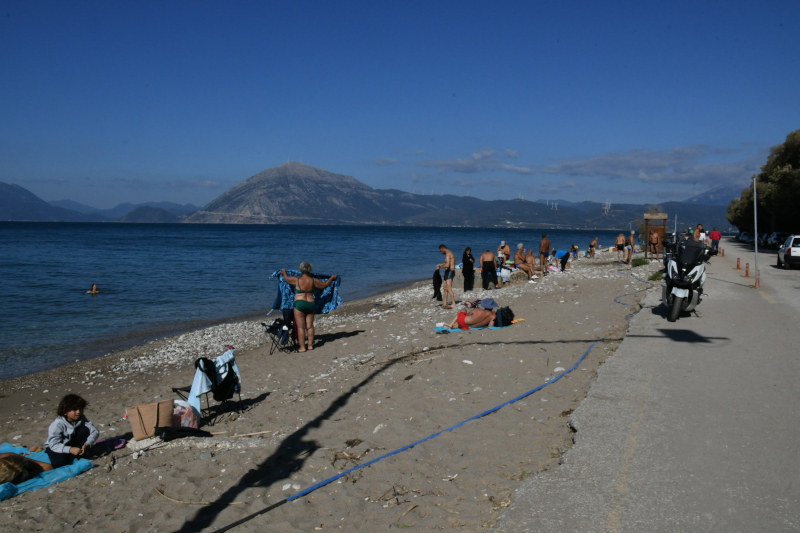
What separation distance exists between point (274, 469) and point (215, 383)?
2.41 meters

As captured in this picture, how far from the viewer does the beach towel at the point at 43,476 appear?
5082mm

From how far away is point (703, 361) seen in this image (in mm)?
7262

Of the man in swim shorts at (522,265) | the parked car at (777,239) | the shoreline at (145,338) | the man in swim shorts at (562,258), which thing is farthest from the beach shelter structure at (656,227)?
the shoreline at (145,338)

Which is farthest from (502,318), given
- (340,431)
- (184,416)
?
(184,416)

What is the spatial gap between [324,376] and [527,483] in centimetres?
552

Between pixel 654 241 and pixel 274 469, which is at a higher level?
pixel 654 241

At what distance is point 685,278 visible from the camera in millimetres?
10359

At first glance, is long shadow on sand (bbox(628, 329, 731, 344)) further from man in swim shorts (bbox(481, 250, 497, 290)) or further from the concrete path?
man in swim shorts (bbox(481, 250, 497, 290))

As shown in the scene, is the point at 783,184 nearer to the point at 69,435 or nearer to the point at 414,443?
the point at 414,443

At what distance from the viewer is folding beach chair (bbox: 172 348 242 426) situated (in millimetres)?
7055

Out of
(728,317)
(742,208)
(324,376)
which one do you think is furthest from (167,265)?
(742,208)

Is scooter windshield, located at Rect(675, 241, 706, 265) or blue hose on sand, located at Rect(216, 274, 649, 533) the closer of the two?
blue hose on sand, located at Rect(216, 274, 649, 533)

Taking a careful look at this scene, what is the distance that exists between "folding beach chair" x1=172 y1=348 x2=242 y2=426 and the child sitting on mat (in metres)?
1.18

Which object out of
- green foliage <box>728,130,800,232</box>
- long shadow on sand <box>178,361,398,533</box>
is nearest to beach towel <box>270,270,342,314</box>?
long shadow on sand <box>178,361,398,533</box>
